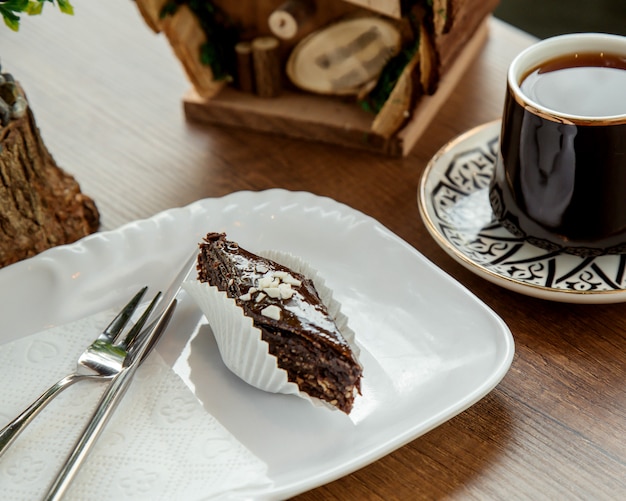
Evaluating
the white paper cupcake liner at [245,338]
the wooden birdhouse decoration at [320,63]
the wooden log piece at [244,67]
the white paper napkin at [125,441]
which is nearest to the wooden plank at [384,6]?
the wooden birdhouse decoration at [320,63]

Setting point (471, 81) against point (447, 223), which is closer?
point (447, 223)

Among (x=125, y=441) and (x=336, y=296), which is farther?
(x=336, y=296)

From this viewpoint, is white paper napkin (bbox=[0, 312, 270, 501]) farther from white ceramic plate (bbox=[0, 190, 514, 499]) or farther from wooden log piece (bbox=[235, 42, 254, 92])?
wooden log piece (bbox=[235, 42, 254, 92])

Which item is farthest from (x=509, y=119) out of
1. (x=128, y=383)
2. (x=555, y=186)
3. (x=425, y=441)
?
(x=128, y=383)

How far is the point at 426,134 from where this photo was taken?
1.11m

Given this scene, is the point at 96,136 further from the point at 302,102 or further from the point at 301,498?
the point at 301,498

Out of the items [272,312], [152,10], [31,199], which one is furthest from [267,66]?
[272,312]

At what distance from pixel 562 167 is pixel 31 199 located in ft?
1.90

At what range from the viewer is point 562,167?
0.77 metres

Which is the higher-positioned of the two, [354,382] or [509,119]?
[509,119]

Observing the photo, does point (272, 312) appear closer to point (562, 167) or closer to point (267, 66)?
point (562, 167)

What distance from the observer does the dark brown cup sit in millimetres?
750

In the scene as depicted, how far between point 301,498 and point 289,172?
1.69 ft

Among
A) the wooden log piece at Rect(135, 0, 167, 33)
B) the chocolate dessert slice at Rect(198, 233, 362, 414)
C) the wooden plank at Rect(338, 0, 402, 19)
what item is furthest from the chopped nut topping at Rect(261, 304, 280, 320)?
the wooden log piece at Rect(135, 0, 167, 33)
